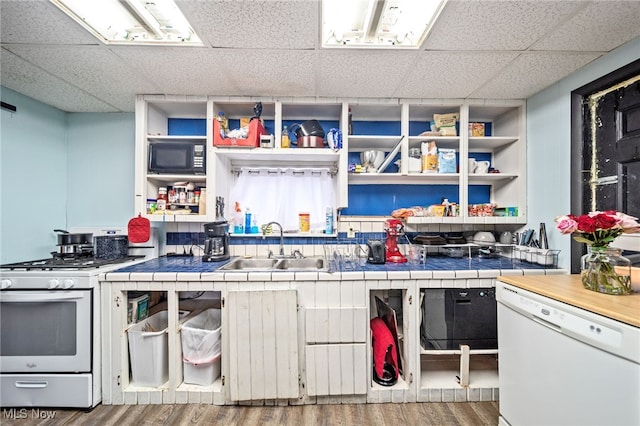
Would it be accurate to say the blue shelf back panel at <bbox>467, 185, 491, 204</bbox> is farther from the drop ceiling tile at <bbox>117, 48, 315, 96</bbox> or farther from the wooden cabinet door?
the wooden cabinet door

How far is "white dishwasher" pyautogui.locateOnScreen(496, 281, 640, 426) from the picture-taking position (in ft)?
2.76

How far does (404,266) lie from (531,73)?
157 centimetres

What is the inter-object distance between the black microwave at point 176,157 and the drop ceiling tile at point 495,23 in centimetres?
178

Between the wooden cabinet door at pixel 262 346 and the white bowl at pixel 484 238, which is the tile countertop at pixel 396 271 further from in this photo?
the white bowl at pixel 484 238

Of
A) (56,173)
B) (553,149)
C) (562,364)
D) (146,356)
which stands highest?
(553,149)

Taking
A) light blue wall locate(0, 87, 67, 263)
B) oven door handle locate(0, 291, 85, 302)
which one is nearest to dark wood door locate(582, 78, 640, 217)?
oven door handle locate(0, 291, 85, 302)

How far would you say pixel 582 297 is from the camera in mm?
1067

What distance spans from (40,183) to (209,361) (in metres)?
2.08

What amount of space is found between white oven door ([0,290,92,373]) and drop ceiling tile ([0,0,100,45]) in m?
1.44

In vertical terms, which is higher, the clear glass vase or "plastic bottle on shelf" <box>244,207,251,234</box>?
"plastic bottle on shelf" <box>244,207,251,234</box>

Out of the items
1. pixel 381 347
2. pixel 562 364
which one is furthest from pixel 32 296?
pixel 562 364

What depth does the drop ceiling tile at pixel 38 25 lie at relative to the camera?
49.2 inches

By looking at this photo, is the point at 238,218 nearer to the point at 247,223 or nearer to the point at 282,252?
the point at 247,223

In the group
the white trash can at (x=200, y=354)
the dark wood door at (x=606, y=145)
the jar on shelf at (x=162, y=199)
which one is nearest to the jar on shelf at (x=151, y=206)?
the jar on shelf at (x=162, y=199)
